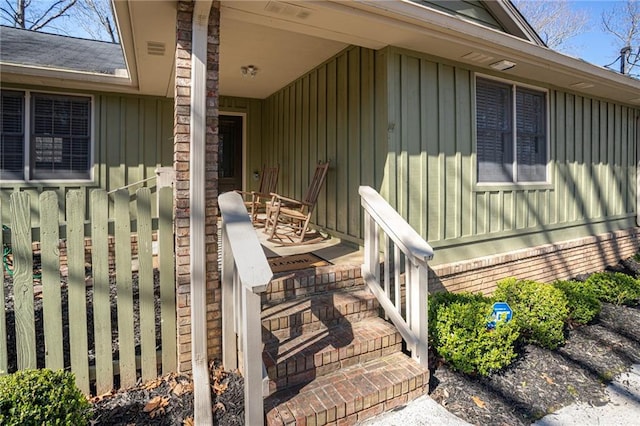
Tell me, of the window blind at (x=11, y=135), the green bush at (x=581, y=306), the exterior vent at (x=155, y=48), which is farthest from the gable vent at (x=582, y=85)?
the window blind at (x=11, y=135)

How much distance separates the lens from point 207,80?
2535 millimetres

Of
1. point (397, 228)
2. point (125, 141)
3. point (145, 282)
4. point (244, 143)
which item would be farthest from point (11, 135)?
point (397, 228)

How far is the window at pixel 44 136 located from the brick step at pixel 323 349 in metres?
4.28

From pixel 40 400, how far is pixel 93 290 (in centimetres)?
70

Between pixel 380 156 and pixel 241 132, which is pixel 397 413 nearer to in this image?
pixel 380 156

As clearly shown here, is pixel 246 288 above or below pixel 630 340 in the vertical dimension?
above

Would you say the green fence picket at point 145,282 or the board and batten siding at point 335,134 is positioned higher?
the board and batten siding at point 335,134

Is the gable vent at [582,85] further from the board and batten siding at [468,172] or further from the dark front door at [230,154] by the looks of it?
the dark front door at [230,154]

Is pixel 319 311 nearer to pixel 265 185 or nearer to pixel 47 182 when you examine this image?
pixel 265 185

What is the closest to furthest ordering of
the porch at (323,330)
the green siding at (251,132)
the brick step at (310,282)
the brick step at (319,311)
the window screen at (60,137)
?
the porch at (323,330) < the brick step at (319,311) < the brick step at (310,282) < the window screen at (60,137) < the green siding at (251,132)

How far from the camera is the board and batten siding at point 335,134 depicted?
380 cm

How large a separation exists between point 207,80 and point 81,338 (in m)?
1.86

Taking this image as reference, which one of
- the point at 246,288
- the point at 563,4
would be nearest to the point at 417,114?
the point at 246,288

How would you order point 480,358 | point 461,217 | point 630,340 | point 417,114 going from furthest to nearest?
point 461,217 < point 417,114 < point 630,340 < point 480,358
